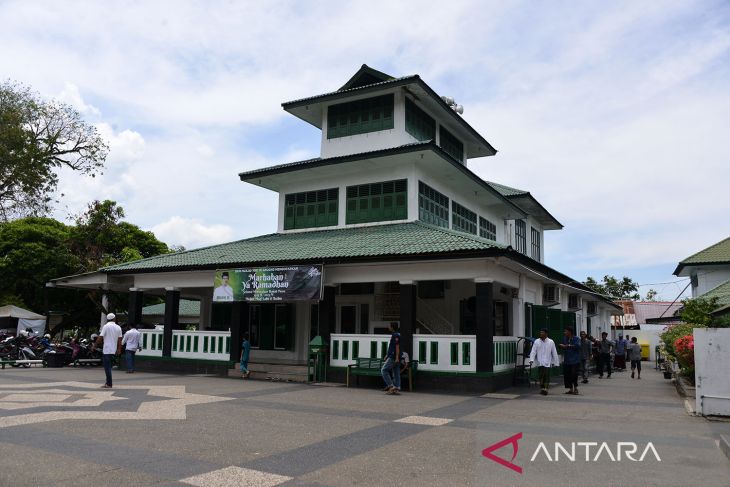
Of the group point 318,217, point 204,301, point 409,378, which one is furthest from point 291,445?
point 204,301

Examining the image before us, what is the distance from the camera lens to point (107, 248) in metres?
34.4

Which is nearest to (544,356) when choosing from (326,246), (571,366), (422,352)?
(571,366)

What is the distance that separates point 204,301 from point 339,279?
9772 millimetres

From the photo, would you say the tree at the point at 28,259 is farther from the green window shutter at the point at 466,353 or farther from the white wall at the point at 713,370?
the white wall at the point at 713,370

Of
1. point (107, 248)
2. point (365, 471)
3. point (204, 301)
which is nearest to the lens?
point (365, 471)

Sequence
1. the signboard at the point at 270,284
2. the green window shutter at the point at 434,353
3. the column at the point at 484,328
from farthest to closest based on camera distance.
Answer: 1. the signboard at the point at 270,284
2. the green window shutter at the point at 434,353
3. the column at the point at 484,328

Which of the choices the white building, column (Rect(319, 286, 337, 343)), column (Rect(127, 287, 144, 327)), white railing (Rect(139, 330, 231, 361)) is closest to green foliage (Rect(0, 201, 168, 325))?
the white building

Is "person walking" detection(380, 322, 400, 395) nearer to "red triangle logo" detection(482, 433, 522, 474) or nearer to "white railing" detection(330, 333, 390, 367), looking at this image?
"white railing" detection(330, 333, 390, 367)

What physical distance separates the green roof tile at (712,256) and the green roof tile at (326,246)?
22.9 metres

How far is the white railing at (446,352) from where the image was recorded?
49.3ft

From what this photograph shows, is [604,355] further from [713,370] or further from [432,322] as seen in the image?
[713,370]

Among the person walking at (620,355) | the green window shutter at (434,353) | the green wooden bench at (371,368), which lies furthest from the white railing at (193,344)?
the person walking at (620,355)

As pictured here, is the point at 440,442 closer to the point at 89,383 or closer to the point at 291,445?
the point at 291,445

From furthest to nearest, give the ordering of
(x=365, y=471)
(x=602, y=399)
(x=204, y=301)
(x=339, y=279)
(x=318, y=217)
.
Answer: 1. (x=204, y=301)
2. (x=318, y=217)
3. (x=339, y=279)
4. (x=602, y=399)
5. (x=365, y=471)
